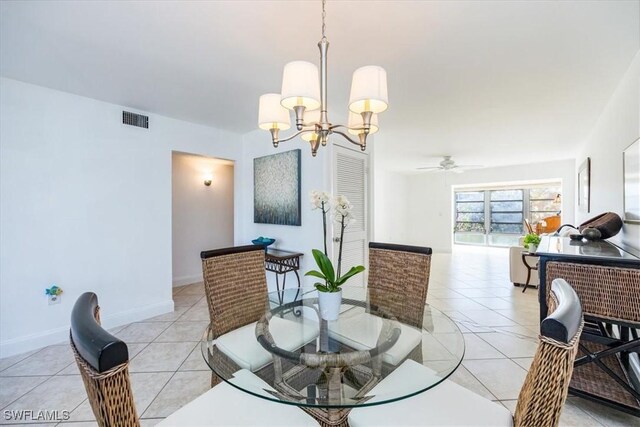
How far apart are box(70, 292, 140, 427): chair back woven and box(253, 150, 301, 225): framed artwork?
9.20ft

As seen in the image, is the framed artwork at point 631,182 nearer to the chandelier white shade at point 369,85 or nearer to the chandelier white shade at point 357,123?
the chandelier white shade at point 357,123

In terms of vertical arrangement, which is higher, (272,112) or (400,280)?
(272,112)

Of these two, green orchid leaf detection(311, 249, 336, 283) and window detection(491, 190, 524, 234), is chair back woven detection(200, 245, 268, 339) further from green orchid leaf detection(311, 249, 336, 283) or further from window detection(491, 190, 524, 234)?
window detection(491, 190, 524, 234)

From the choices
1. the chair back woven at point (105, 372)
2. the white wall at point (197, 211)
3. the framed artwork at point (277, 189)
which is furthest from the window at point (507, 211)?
the chair back woven at point (105, 372)

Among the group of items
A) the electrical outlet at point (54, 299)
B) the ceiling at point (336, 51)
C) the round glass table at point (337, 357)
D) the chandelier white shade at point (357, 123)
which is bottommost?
the electrical outlet at point (54, 299)

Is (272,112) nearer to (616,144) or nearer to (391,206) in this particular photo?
(616,144)

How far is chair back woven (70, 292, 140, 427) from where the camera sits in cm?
62

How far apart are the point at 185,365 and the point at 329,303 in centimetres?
153

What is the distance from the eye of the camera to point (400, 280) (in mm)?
2041

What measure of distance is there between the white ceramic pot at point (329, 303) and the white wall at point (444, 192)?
22.9 feet

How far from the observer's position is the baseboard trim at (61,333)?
2.43 m

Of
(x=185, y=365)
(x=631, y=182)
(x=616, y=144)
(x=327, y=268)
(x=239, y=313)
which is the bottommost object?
(x=185, y=365)

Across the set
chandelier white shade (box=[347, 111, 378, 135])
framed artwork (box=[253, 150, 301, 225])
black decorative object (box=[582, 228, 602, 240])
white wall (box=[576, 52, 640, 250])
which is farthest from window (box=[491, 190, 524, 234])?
chandelier white shade (box=[347, 111, 378, 135])

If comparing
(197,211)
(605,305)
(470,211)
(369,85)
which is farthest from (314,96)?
(470,211)
